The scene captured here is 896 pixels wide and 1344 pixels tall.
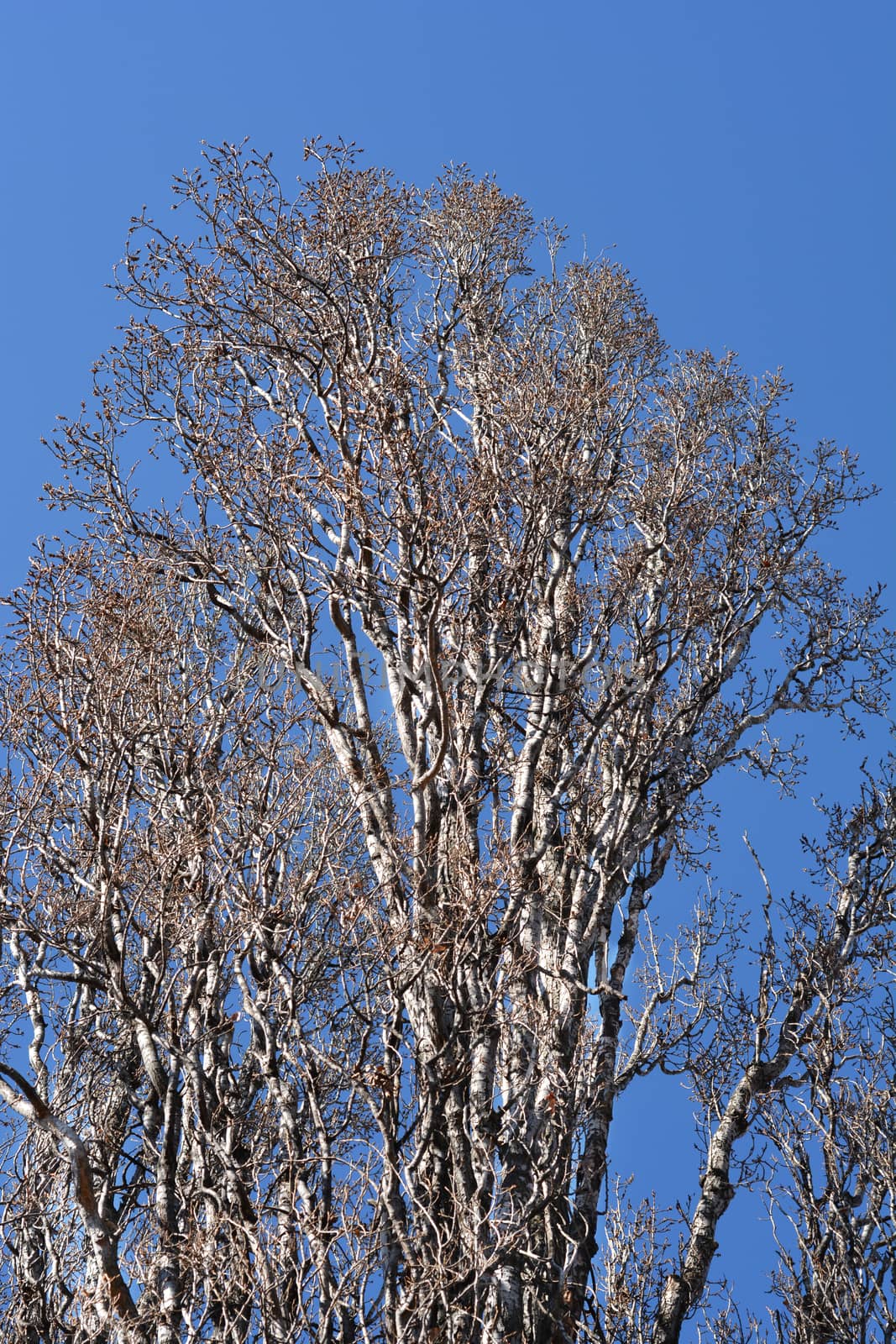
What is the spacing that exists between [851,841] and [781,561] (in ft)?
10.1

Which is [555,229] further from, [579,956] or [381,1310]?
[381,1310]

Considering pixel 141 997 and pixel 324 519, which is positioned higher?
pixel 324 519

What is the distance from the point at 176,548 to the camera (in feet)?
39.6

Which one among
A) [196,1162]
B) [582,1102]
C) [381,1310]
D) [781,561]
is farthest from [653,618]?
[381,1310]

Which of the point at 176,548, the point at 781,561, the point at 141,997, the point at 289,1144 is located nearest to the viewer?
the point at 289,1144

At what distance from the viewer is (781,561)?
15.4 metres

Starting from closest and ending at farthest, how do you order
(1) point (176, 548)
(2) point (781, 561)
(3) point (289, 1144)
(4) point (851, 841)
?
(3) point (289, 1144), (1) point (176, 548), (4) point (851, 841), (2) point (781, 561)

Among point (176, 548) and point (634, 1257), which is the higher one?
point (176, 548)

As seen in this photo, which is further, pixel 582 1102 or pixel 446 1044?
pixel 582 1102

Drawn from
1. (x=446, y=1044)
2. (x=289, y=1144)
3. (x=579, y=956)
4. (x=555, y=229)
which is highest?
(x=555, y=229)

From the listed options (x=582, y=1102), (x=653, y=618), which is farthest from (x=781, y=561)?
(x=582, y=1102)

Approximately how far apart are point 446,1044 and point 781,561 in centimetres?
809

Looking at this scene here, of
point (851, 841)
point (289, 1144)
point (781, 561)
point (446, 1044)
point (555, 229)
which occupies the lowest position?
point (289, 1144)

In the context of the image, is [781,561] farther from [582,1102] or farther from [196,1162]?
[196,1162]
